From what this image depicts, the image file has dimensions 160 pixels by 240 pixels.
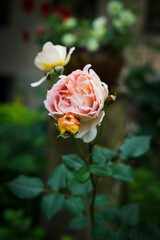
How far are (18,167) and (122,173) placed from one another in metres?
1.53

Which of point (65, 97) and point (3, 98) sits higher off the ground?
point (65, 97)

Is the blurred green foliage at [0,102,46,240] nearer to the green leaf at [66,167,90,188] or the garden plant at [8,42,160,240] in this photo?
the garden plant at [8,42,160,240]

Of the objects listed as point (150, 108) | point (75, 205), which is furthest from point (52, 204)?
point (150, 108)

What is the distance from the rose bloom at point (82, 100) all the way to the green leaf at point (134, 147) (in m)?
0.27

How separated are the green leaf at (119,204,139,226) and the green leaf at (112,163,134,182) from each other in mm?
171

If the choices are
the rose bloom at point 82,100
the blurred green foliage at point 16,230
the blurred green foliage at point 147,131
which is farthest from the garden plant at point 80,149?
the blurred green foliage at point 147,131

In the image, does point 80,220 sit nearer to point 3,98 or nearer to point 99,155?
point 99,155

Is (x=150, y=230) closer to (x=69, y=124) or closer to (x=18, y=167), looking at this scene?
(x=69, y=124)

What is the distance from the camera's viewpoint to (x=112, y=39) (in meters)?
2.11

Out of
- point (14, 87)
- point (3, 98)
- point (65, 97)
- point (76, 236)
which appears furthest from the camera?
point (3, 98)

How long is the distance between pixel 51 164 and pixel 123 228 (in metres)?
1.15

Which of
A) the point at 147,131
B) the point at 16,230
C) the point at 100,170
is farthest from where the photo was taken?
the point at 147,131

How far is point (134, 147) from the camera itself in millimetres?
858

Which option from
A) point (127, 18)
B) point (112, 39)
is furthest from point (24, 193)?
point (127, 18)
